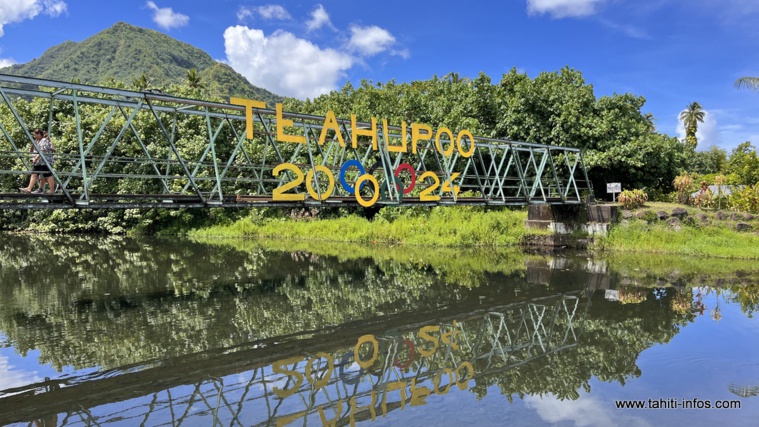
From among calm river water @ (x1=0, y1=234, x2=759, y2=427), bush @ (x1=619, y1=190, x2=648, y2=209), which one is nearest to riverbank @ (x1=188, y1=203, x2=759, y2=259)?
bush @ (x1=619, y1=190, x2=648, y2=209)

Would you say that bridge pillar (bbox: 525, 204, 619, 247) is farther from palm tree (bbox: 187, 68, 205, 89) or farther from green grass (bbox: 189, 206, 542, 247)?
palm tree (bbox: 187, 68, 205, 89)

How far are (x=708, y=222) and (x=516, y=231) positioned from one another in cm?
757

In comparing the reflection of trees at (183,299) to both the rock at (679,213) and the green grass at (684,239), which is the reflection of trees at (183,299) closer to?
the green grass at (684,239)

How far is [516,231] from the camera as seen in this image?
77.7ft

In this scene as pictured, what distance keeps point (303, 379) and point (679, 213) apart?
18.5m

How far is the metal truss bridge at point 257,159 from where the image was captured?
10898 mm

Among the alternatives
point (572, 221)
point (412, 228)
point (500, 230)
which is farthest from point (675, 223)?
point (412, 228)

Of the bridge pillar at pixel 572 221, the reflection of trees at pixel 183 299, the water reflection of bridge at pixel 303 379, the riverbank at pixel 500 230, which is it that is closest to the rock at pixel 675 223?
the riverbank at pixel 500 230

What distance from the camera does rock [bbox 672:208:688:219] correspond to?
65.7ft

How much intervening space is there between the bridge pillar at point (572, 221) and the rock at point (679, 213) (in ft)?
6.82

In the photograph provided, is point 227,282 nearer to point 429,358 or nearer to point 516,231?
point 429,358

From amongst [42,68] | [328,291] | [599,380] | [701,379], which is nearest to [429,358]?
[599,380]

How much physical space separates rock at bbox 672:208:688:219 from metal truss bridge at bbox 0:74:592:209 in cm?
346

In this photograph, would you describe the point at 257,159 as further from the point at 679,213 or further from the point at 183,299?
the point at 679,213
